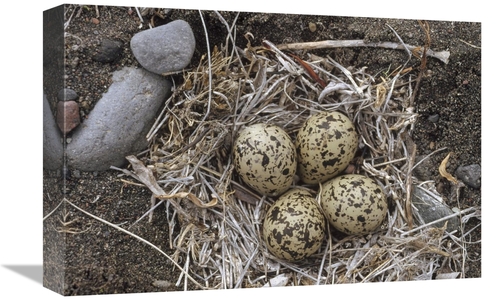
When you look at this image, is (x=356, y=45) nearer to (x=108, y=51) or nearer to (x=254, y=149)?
(x=254, y=149)

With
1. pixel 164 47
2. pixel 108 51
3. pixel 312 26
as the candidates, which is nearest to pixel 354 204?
pixel 312 26

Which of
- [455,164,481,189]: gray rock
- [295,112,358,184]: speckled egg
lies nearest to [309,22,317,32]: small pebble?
[295,112,358,184]: speckled egg

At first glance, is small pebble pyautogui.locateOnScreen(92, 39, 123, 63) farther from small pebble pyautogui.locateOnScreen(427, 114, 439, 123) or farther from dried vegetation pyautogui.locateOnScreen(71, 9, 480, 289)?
small pebble pyautogui.locateOnScreen(427, 114, 439, 123)

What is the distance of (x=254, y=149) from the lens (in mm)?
3391

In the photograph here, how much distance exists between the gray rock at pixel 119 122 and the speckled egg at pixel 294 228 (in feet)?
2.04

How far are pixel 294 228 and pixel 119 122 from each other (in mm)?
831

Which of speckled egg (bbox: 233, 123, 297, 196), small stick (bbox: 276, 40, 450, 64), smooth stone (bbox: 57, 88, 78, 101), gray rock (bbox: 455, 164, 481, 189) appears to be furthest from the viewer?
gray rock (bbox: 455, 164, 481, 189)

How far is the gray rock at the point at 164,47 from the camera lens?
332 centimetres

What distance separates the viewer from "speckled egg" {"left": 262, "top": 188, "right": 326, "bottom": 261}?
3.42 meters

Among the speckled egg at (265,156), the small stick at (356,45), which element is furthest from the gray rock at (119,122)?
the small stick at (356,45)

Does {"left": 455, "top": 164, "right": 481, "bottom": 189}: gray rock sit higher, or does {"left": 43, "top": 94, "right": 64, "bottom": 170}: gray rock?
{"left": 43, "top": 94, "right": 64, "bottom": 170}: gray rock

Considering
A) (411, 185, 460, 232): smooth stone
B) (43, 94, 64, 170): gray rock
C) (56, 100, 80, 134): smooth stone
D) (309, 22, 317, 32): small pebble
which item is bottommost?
(411, 185, 460, 232): smooth stone

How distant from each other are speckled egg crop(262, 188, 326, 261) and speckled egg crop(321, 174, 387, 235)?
63 millimetres

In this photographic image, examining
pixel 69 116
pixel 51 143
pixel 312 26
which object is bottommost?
pixel 51 143
